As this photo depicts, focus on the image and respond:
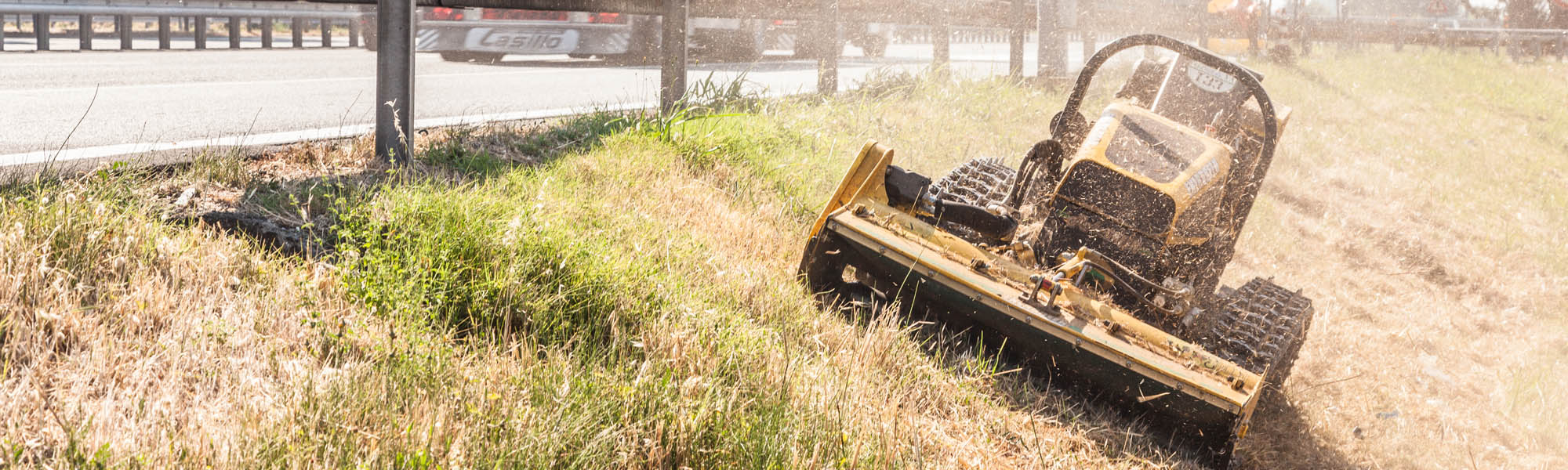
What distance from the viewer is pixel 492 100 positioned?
8.14 metres

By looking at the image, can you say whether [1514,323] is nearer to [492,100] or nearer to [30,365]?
[492,100]

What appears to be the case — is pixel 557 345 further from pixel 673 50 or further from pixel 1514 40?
pixel 1514 40

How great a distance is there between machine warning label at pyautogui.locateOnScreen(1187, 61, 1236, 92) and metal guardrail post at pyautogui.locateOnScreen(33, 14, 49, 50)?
10945 millimetres

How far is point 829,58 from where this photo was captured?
8.70 meters

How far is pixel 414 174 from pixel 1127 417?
2714mm

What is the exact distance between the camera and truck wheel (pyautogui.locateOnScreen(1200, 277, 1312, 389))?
4.29 meters

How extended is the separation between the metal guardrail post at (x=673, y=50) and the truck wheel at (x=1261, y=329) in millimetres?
3265

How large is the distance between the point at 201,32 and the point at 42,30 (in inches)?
69.0

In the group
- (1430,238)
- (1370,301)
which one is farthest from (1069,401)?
(1430,238)

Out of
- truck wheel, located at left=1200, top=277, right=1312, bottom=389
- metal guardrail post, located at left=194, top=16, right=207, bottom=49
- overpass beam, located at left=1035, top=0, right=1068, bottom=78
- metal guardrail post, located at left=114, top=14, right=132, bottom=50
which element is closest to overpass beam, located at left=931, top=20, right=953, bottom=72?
overpass beam, located at left=1035, top=0, right=1068, bottom=78

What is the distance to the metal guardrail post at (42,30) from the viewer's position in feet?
36.3

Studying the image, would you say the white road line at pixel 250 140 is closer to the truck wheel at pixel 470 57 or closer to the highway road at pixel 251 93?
the highway road at pixel 251 93

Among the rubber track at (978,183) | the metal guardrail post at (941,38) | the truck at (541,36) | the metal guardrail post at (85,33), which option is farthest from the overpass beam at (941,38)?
the metal guardrail post at (85,33)

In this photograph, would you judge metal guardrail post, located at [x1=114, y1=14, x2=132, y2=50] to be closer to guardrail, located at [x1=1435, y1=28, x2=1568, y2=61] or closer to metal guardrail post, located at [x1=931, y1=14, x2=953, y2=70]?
metal guardrail post, located at [x1=931, y1=14, x2=953, y2=70]
